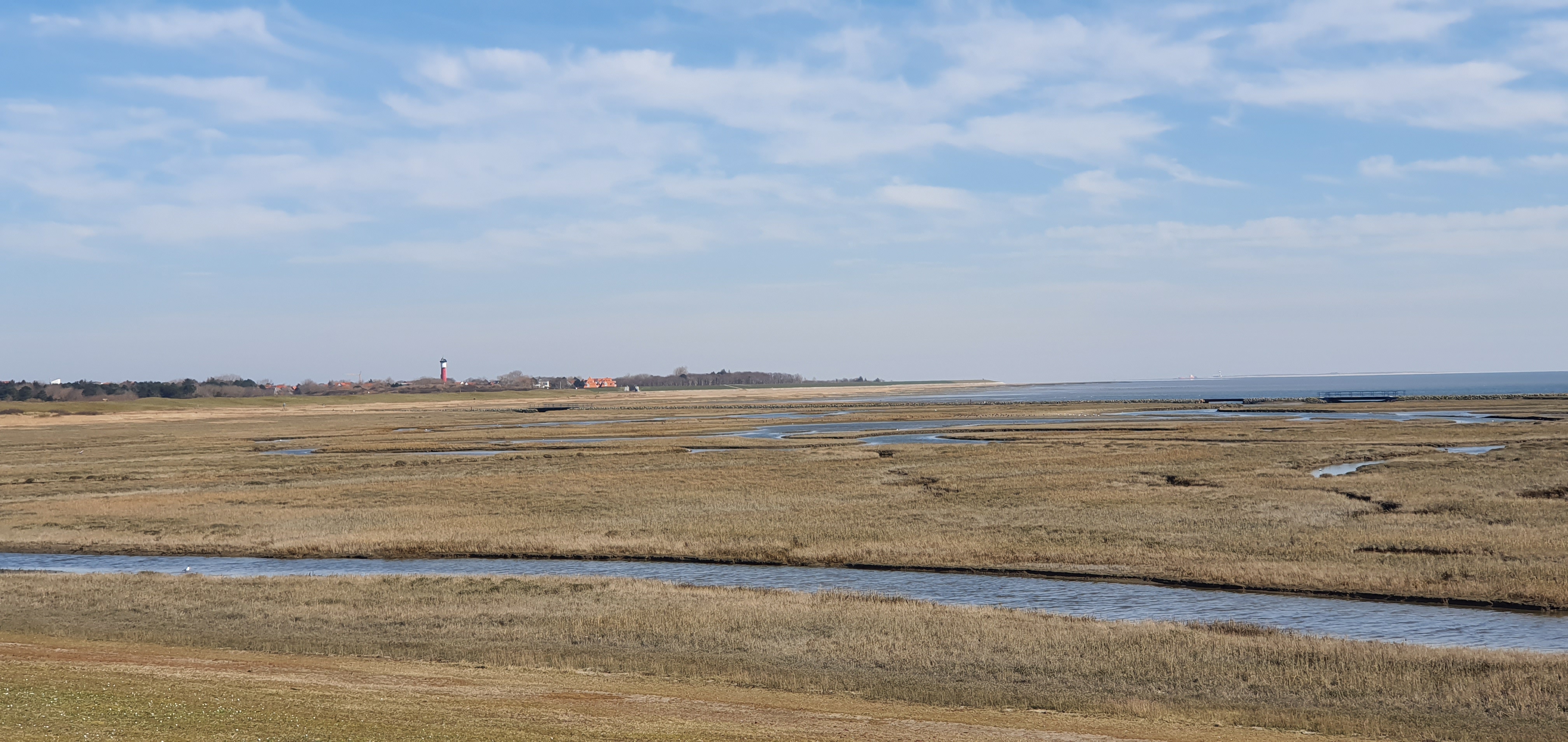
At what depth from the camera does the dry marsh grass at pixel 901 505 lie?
3170 cm

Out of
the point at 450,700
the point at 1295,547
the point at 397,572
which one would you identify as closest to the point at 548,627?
the point at 450,700

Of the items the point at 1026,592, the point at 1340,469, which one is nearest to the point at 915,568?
the point at 1026,592

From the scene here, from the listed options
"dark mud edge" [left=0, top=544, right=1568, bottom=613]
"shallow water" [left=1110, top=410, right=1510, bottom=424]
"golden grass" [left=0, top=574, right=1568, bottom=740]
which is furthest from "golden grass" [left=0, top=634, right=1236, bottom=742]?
"shallow water" [left=1110, top=410, right=1510, bottom=424]

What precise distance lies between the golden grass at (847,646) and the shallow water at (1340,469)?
34.2 m

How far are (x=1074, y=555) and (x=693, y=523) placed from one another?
14333 mm

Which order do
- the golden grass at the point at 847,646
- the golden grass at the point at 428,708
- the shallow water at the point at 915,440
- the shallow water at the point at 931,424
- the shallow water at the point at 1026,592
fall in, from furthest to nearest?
the shallow water at the point at 931,424
the shallow water at the point at 915,440
the shallow water at the point at 1026,592
the golden grass at the point at 847,646
the golden grass at the point at 428,708

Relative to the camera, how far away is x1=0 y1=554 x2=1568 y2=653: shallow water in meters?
23.3

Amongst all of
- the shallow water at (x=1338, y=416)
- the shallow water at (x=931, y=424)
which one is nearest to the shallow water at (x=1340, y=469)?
the shallow water at (x=931, y=424)

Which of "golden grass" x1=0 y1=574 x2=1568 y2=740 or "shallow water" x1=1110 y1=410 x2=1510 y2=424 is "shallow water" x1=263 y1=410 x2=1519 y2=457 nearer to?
"shallow water" x1=1110 y1=410 x2=1510 y2=424

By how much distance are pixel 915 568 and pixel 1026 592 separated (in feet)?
14.3

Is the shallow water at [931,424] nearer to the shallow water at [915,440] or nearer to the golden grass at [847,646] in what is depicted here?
A: the shallow water at [915,440]

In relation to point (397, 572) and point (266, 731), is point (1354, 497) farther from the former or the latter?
point (266, 731)

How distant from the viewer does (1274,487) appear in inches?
1825

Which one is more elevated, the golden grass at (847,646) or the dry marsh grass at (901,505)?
the dry marsh grass at (901,505)
